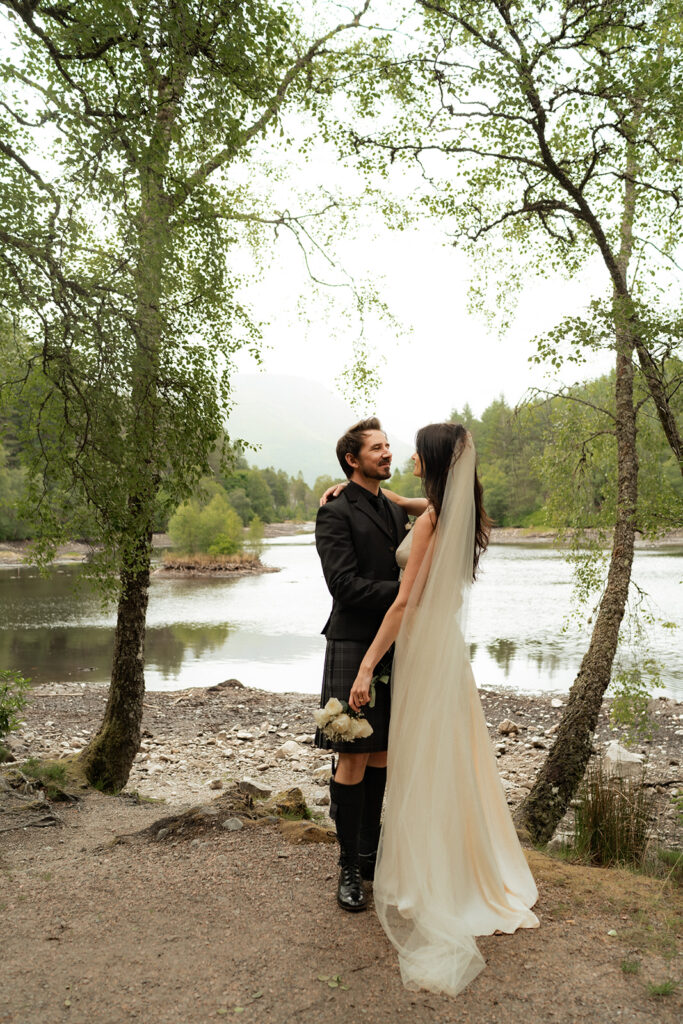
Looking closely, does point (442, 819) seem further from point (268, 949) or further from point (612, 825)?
point (612, 825)

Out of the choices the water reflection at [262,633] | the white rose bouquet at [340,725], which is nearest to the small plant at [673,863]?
the white rose bouquet at [340,725]

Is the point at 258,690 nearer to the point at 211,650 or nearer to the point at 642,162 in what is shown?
the point at 211,650

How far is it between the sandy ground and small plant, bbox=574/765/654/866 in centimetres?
67

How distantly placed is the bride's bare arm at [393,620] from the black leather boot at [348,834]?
44cm

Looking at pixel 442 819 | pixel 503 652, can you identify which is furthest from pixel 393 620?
pixel 503 652

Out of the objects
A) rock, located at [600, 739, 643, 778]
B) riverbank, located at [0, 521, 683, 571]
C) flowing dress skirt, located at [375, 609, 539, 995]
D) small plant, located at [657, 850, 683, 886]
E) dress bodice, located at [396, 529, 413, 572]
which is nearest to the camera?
flowing dress skirt, located at [375, 609, 539, 995]

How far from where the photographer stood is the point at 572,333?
6809 millimetres

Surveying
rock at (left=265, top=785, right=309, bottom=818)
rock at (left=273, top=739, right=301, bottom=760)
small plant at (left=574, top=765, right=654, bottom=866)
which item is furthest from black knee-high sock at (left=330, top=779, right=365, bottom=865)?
rock at (left=273, top=739, right=301, bottom=760)

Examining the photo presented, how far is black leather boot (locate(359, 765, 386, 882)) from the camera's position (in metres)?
3.70

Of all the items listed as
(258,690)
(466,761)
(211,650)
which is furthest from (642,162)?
(211,650)

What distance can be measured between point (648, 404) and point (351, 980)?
7.64 metres

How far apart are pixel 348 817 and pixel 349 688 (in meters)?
0.60

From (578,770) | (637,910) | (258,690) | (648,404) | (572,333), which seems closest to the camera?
(637,910)

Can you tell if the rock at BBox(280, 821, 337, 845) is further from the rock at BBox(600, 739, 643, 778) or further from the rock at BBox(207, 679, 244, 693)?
the rock at BBox(207, 679, 244, 693)
